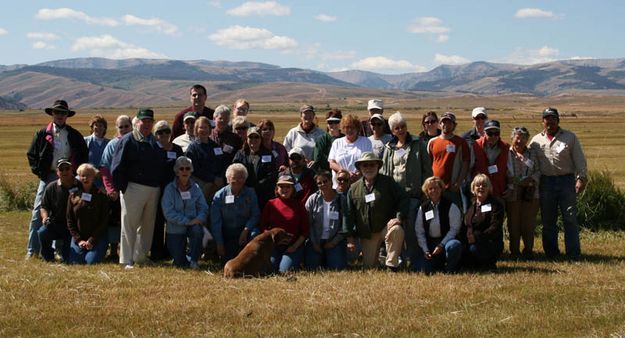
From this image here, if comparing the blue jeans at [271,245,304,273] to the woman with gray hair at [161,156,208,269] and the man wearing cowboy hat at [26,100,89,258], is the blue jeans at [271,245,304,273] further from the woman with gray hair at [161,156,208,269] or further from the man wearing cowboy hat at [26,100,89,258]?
the man wearing cowboy hat at [26,100,89,258]

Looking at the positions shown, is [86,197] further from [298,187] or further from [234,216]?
[298,187]

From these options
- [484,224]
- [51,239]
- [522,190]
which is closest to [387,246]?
[484,224]

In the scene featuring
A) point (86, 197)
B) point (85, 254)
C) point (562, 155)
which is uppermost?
point (562, 155)

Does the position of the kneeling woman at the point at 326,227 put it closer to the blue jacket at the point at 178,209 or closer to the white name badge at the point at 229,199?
the white name badge at the point at 229,199

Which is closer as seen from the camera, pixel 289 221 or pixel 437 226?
pixel 437 226

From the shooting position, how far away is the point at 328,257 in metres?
8.76

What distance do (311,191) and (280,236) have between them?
3.09 feet

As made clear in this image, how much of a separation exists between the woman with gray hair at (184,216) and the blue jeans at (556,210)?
4610mm

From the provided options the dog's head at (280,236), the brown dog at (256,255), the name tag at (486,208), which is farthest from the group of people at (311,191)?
the brown dog at (256,255)

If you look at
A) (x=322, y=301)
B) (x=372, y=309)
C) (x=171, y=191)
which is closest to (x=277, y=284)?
(x=322, y=301)

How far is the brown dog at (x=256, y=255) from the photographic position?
8062 mm

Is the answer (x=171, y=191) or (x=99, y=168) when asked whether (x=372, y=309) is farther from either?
(x=99, y=168)

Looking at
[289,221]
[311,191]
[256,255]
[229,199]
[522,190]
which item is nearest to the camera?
[256,255]

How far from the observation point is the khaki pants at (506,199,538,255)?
31.4 ft
